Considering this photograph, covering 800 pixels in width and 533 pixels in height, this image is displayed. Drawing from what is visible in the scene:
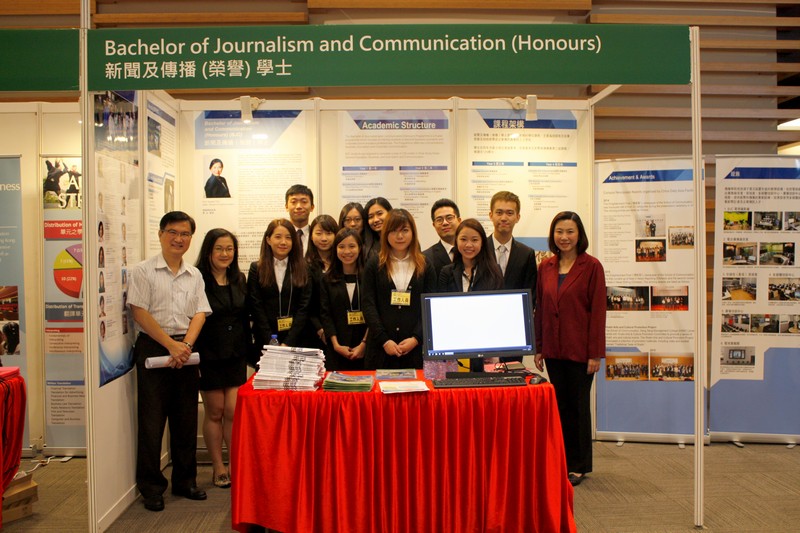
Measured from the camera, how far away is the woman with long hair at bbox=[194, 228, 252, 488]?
3326 millimetres

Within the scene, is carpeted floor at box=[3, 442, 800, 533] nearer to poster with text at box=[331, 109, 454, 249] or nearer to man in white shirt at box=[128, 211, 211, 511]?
man in white shirt at box=[128, 211, 211, 511]

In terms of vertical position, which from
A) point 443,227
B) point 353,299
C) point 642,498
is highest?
point 443,227

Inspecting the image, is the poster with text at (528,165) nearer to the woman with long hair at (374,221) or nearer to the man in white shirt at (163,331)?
the woman with long hair at (374,221)

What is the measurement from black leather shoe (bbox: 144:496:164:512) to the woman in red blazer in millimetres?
2364

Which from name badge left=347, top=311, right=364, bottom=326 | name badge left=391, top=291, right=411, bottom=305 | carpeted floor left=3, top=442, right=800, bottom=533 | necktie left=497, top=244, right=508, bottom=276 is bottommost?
carpeted floor left=3, top=442, right=800, bottom=533

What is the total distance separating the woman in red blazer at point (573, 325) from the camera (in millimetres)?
3365

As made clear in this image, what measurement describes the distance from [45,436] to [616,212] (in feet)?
15.1

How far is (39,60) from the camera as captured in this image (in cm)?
262

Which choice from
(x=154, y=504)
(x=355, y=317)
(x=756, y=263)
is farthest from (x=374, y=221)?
(x=756, y=263)

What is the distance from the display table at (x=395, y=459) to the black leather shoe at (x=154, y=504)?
2.90ft

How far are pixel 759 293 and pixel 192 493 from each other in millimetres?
4190

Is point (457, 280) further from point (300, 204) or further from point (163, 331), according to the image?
point (163, 331)

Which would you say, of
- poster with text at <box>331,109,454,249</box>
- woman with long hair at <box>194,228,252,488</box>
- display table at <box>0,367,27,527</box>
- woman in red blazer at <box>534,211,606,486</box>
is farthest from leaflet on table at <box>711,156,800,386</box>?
display table at <box>0,367,27,527</box>

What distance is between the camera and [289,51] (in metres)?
2.62
